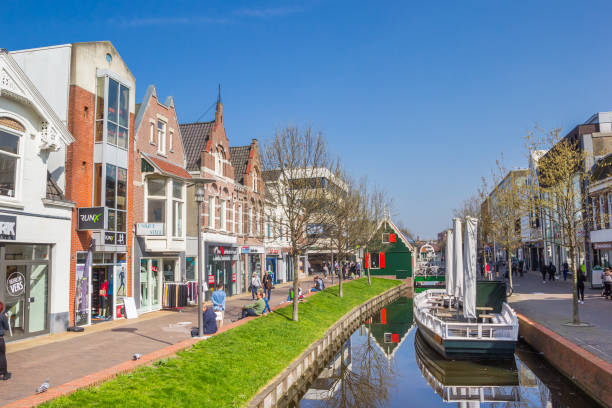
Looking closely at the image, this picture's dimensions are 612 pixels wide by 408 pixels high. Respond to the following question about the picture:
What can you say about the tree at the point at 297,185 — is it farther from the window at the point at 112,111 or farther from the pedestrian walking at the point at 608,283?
the pedestrian walking at the point at 608,283

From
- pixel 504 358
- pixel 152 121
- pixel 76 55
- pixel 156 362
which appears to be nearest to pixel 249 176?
pixel 152 121

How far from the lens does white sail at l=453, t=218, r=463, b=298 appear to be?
60.1ft

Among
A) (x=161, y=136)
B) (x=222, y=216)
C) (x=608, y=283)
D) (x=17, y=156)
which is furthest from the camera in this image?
(x=222, y=216)

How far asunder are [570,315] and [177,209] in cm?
1761

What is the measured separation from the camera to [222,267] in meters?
30.3

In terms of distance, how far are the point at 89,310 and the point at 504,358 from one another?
47.3 ft

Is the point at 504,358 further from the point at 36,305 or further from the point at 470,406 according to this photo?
the point at 36,305

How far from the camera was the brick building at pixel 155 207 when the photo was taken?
21578 mm

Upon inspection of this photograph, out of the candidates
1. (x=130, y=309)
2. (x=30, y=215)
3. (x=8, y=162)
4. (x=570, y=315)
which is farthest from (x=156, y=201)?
(x=570, y=315)

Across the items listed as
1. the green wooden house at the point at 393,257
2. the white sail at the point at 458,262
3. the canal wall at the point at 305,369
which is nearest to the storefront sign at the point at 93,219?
the canal wall at the point at 305,369

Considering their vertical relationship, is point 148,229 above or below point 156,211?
below

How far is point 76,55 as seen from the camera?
18141 mm

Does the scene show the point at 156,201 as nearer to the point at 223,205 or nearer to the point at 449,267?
the point at 223,205

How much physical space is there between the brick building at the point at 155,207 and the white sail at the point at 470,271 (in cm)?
1283
